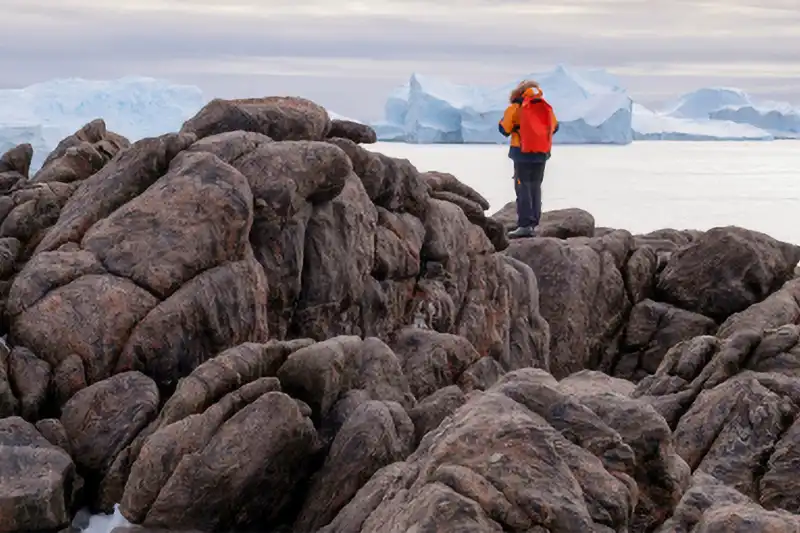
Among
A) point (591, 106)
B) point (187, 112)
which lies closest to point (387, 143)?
point (591, 106)

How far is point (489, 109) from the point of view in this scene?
73250 millimetres

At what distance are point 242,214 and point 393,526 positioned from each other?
293 inches

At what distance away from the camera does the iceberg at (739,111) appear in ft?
299

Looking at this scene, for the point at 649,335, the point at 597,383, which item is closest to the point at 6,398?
the point at 597,383

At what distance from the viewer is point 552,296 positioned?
2170 cm

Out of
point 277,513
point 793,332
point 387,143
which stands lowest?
point 387,143

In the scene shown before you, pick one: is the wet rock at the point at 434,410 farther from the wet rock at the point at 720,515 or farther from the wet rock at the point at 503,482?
the wet rock at the point at 720,515

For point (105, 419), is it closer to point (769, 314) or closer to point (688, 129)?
point (769, 314)

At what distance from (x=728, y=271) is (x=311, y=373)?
42.3ft

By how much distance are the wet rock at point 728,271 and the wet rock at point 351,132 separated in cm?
796

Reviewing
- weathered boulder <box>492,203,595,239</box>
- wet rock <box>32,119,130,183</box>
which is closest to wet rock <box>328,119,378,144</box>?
wet rock <box>32,119,130,183</box>

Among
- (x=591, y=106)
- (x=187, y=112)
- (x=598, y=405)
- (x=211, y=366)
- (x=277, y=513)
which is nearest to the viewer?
(x=598, y=405)

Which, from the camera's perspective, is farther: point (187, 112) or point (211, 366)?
point (187, 112)

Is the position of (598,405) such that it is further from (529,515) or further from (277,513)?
(277,513)
